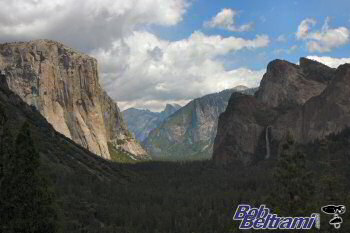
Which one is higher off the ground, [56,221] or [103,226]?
[56,221]

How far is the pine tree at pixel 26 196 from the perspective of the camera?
48.3 meters

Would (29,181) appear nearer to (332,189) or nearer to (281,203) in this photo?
(281,203)

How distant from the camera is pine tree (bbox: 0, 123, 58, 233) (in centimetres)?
4828

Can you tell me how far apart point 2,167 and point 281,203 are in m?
30.6

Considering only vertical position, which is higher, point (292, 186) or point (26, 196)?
point (26, 196)

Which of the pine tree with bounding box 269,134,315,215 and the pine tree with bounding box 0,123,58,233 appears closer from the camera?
the pine tree with bounding box 0,123,58,233

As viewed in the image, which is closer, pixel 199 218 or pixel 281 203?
pixel 281 203

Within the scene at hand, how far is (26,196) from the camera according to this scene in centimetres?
4909

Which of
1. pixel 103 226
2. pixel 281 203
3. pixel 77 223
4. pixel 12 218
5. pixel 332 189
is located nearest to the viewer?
pixel 12 218

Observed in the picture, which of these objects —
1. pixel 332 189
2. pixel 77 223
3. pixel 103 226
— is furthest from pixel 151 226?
pixel 332 189

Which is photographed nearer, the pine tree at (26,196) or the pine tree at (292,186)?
the pine tree at (26,196)

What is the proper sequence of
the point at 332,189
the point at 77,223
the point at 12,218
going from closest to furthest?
the point at 12,218 < the point at 332,189 < the point at 77,223

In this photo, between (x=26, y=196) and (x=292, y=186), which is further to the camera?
(x=292, y=186)

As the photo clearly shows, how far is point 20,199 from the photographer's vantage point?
48844 millimetres
